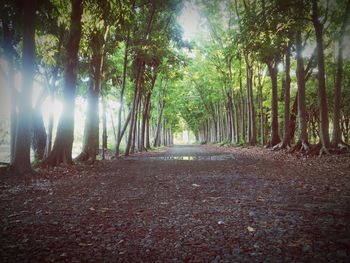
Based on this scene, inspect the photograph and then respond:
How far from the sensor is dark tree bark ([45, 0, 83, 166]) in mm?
12586

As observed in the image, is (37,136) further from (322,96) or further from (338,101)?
(338,101)

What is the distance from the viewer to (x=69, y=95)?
502 inches

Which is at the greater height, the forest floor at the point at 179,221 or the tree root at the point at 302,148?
the tree root at the point at 302,148

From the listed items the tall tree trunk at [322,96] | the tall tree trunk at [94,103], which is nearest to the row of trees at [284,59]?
the tall tree trunk at [322,96]

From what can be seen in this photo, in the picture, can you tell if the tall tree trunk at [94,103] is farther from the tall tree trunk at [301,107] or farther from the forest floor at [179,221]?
the tall tree trunk at [301,107]

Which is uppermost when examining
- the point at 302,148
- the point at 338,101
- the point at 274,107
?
the point at 274,107

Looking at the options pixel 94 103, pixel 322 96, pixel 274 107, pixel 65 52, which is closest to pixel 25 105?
pixel 94 103

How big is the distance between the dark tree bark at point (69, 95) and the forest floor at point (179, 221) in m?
4.19

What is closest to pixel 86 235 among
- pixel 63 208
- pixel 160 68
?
pixel 63 208

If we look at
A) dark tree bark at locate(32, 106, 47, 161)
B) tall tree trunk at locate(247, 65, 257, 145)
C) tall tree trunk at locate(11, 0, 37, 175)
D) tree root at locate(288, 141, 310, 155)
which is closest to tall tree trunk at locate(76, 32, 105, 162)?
dark tree bark at locate(32, 106, 47, 161)

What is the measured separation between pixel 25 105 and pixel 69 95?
114 inches

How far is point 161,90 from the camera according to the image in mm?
37844

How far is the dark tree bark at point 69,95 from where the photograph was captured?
41.3 feet

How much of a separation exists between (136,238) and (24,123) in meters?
7.38
